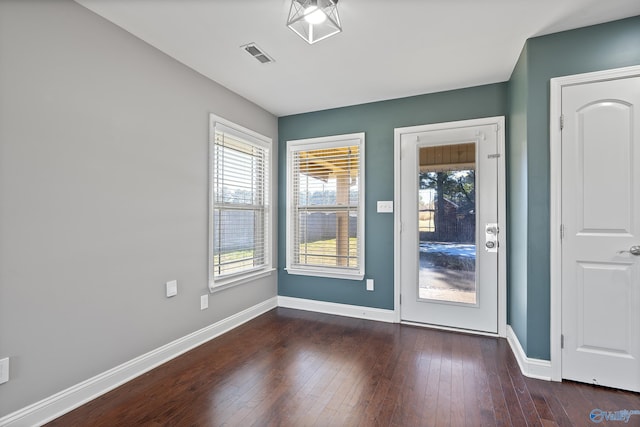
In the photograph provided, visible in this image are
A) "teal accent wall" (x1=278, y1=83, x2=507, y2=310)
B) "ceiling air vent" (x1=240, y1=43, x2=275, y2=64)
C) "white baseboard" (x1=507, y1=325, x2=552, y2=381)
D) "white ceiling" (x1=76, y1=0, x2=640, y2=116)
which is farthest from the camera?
"teal accent wall" (x1=278, y1=83, x2=507, y2=310)

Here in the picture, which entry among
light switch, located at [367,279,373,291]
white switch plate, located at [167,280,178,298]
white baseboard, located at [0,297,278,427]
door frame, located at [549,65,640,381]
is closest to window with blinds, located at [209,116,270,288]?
white switch plate, located at [167,280,178,298]

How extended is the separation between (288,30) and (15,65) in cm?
163

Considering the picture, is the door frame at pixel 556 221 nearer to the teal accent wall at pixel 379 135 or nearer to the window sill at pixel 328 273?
the teal accent wall at pixel 379 135

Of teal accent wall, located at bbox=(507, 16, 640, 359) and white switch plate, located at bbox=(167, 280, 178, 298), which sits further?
white switch plate, located at bbox=(167, 280, 178, 298)

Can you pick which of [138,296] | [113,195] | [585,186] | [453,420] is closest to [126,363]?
[138,296]

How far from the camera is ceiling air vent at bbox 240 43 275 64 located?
2415 mm

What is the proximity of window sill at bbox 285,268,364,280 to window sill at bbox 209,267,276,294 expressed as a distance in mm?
305

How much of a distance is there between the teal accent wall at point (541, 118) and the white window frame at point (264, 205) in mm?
2685

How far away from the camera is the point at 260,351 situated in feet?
8.86

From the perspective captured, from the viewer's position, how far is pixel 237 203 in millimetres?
3354

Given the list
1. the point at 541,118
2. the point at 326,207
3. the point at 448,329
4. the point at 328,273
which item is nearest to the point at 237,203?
the point at 326,207

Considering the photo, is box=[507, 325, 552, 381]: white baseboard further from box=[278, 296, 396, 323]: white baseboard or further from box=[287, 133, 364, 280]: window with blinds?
box=[287, 133, 364, 280]: window with blinds

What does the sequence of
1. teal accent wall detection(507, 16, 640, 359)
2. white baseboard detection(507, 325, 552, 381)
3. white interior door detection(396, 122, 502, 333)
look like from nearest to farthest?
teal accent wall detection(507, 16, 640, 359) → white baseboard detection(507, 325, 552, 381) → white interior door detection(396, 122, 502, 333)

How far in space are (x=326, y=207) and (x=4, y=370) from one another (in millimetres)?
2981
